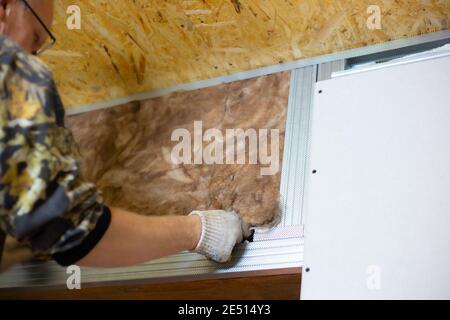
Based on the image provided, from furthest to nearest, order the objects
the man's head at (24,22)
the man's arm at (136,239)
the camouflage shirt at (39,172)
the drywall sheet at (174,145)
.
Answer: the drywall sheet at (174,145) < the man's head at (24,22) < the man's arm at (136,239) < the camouflage shirt at (39,172)

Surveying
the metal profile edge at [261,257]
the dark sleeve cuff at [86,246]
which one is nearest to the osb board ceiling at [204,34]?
the metal profile edge at [261,257]

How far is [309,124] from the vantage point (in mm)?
1541

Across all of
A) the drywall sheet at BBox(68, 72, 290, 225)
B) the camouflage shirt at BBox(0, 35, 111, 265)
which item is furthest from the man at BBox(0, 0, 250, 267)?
the drywall sheet at BBox(68, 72, 290, 225)

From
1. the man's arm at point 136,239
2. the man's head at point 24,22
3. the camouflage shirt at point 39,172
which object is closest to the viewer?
the camouflage shirt at point 39,172

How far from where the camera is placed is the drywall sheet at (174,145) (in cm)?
152

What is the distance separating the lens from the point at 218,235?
1.31 meters

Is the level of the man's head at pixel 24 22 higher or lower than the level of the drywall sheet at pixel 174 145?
higher

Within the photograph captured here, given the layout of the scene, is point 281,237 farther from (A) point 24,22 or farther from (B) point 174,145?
(A) point 24,22

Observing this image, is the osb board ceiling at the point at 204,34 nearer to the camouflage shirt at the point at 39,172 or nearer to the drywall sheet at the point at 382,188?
the drywall sheet at the point at 382,188

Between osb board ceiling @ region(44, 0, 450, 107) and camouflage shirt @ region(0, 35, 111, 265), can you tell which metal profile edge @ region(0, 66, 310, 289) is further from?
camouflage shirt @ region(0, 35, 111, 265)

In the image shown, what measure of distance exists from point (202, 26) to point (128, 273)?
817 mm

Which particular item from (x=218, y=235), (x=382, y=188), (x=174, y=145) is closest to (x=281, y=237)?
(x=218, y=235)

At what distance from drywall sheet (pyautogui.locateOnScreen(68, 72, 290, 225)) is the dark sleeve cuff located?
55 cm
